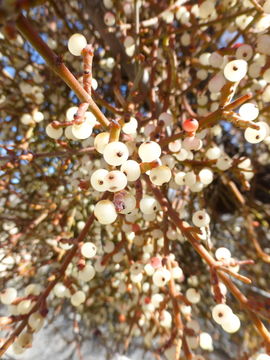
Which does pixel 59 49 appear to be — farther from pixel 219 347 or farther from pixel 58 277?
pixel 219 347

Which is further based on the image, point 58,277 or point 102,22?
point 102,22

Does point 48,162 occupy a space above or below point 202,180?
above

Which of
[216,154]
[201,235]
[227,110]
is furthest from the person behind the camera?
[216,154]

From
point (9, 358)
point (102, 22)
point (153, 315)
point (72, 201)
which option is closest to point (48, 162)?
point (72, 201)

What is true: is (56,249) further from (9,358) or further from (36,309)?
(9,358)

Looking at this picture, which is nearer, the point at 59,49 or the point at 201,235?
the point at 201,235

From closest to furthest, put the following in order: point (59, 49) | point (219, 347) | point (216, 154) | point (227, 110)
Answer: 1. point (227, 110)
2. point (216, 154)
3. point (59, 49)
4. point (219, 347)

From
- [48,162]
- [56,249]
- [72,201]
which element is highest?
[48,162]

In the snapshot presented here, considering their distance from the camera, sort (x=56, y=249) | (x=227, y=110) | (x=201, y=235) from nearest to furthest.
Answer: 1. (x=227, y=110)
2. (x=201, y=235)
3. (x=56, y=249)

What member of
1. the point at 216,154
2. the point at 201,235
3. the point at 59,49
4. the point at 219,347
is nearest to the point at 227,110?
the point at 201,235
